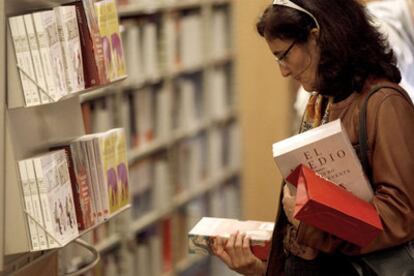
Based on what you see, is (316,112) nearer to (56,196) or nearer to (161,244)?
(56,196)

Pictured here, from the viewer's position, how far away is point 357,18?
5.57ft

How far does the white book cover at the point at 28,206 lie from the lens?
5.73 feet

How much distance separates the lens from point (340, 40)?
1.66 metres

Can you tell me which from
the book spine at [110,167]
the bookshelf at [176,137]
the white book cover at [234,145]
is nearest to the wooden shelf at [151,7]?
the bookshelf at [176,137]

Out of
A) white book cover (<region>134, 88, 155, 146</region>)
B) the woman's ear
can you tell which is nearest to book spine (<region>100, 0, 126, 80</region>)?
the woman's ear

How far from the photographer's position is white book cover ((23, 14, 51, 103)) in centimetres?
172

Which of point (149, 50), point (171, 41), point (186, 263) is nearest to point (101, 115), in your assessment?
point (149, 50)

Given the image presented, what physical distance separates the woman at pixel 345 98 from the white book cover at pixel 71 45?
44 cm

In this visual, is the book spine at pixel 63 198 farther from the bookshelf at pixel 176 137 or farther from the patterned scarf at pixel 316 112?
the bookshelf at pixel 176 137

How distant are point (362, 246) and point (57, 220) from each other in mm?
671

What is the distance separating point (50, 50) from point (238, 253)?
26.5 inches

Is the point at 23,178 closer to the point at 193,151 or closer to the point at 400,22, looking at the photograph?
the point at 400,22

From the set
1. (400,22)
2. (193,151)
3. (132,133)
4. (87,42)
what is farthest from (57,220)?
(193,151)

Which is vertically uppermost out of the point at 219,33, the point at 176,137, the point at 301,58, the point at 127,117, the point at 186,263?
the point at 301,58
